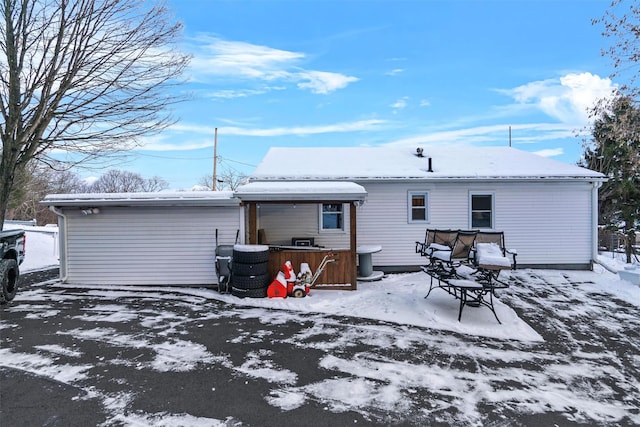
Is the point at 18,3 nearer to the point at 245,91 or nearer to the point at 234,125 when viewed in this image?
the point at 245,91

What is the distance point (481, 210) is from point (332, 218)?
4.54 metres

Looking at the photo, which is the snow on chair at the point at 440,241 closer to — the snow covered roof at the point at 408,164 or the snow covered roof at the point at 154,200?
the snow covered roof at the point at 408,164

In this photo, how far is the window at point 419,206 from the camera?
10031mm

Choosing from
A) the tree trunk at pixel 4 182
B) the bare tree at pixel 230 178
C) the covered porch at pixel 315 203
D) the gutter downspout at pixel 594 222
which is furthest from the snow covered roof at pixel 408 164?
the bare tree at pixel 230 178

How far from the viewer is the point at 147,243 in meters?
8.23

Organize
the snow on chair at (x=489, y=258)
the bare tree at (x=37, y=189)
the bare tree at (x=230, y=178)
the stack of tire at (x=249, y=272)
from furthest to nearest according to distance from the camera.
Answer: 1. the bare tree at (x=230, y=178)
2. the bare tree at (x=37, y=189)
3. the stack of tire at (x=249, y=272)
4. the snow on chair at (x=489, y=258)

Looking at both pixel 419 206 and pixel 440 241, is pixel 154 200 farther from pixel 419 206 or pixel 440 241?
pixel 419 206

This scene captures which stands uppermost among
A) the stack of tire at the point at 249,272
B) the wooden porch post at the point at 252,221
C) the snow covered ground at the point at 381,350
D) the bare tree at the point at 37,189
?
the bare tree at the point at 37,189

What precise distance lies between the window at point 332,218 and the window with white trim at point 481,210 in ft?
13.1

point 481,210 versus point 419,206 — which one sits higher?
point 419,206

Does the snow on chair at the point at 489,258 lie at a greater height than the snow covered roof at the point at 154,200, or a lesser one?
lesser

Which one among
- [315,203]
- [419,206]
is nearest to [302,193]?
[315,203]

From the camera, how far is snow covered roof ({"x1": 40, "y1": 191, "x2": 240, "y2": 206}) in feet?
25.8

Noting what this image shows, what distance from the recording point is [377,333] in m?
5.00
